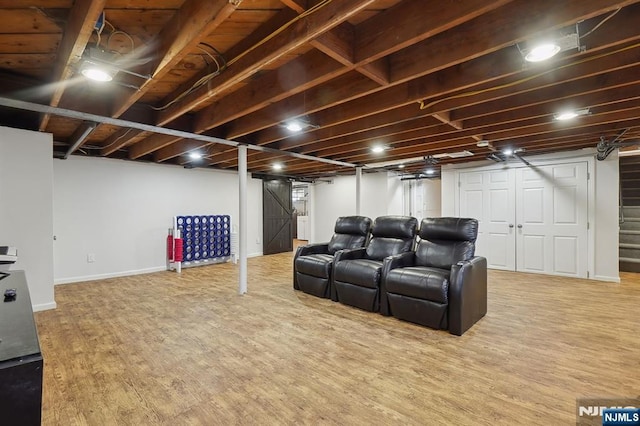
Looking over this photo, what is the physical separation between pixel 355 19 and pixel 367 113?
1248 millimetres

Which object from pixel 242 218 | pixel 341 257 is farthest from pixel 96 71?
pixel 341 257

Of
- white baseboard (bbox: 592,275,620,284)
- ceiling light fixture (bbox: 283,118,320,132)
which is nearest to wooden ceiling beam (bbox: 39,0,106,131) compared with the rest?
ceiling light fixture (bbox: 283,118,320,132)

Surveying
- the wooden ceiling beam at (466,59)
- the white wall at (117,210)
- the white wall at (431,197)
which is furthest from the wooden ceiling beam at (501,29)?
the white wall at (431,197)

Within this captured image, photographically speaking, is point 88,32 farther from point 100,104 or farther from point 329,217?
point 329,217

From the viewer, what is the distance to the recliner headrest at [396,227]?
13.5 ft

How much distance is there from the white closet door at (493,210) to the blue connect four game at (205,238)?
17.7 ft

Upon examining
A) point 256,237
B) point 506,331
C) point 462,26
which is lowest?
point 506,331

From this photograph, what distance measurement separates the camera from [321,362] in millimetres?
2490

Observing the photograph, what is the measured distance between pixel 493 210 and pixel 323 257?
163 inches

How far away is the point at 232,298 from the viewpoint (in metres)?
4.29

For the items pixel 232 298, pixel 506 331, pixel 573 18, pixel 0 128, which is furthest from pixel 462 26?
pixel 0 128

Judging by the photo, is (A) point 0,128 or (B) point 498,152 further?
(B) point 498,152

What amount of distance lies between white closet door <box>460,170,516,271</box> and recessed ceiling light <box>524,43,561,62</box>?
15.9ft

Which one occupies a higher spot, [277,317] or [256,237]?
[256,237]
